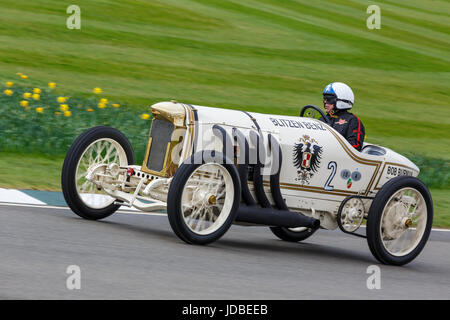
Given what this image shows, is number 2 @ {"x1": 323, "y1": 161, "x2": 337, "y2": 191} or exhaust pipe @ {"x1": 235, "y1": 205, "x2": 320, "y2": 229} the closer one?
exhaust pipe @ {"x1": 235, "y1": 205, "x2": 320, "y2": 229}

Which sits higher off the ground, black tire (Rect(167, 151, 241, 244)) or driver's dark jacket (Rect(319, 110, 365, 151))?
driver's dark jacket (Rect(319, 110, 365, 151))

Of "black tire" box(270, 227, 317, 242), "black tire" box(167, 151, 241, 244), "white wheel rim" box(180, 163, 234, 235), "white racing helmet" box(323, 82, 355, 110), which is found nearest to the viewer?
"black tire" box(167, 151, 241, 244)

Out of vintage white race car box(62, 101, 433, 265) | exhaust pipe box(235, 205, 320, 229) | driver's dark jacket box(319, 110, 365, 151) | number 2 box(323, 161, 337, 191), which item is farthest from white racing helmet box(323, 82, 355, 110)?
exhaust pipe box(235, 205, 320, 229)

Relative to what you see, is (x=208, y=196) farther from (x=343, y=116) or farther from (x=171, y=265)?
(x=343, y=116)

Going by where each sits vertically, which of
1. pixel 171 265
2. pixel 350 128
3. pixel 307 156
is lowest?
pixel 171 265

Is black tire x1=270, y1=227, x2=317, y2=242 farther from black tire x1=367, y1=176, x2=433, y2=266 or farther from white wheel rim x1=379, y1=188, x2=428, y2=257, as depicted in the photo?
black tire x1=367, y1=176, x2=433, y2=266

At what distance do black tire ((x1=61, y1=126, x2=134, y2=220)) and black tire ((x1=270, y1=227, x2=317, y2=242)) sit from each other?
184 centimetres

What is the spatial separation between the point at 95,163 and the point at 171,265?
2195 mm

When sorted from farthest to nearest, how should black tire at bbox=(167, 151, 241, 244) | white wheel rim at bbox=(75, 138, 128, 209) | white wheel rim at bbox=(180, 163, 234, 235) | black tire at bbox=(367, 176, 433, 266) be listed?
white wheel rim at bbox=(75, 138, 128, 209) < black tire at bbox=(367, 176, 433, 266) < white wheel rim at bbox=(180, 163, 234, 235) < black tire at bbox=(167, 151, 241, 244)

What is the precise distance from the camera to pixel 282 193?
28.3ft

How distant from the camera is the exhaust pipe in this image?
8.15 metres

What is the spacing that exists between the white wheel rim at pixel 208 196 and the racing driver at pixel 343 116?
181 cm

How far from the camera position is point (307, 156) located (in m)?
8.71

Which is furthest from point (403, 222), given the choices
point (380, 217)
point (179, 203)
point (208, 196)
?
point (179, 203)
